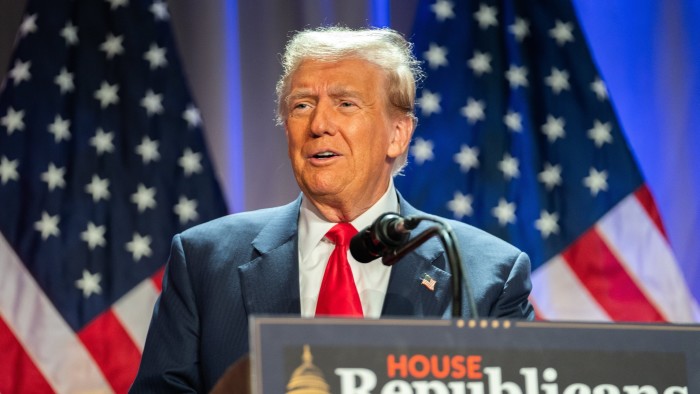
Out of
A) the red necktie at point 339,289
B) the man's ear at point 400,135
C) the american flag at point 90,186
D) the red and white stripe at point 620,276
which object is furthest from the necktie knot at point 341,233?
the red and white stripe at point 620,276

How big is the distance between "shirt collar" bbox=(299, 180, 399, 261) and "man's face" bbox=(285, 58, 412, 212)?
24 mm

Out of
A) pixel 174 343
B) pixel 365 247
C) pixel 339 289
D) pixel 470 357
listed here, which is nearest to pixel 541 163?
pixel 339 289

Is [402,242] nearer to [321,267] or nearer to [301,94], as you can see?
[321,267]

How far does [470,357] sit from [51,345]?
2.30m

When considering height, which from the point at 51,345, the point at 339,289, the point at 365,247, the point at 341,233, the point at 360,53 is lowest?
the point at 51,345

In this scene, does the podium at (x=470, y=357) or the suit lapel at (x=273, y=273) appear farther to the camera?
the suit lapel at (x=273, y=273)

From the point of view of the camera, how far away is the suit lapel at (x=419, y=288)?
229cm

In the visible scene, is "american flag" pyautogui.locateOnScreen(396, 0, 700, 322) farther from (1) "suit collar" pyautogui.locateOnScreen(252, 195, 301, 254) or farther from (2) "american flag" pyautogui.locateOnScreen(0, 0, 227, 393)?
(1) "suit collar" pyautogui.locateOnScreen(252, 195, 301, 254)

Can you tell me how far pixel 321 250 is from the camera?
2432mm

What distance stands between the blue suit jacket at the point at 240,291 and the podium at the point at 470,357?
0.91 meters

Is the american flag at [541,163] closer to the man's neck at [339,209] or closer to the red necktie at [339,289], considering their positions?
the man's neck at [339,209]

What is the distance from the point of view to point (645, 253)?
3594 millimetres

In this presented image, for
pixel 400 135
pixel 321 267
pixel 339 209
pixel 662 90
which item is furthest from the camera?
pixel 662 90

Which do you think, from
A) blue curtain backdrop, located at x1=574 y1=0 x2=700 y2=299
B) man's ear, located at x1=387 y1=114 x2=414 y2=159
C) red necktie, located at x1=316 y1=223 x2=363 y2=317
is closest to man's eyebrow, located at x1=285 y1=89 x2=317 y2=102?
man's ear, located at x1=387 y1=114 x2=414 y2=159
